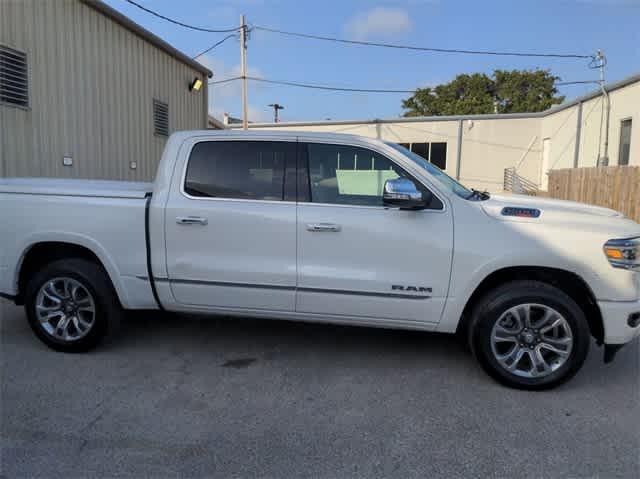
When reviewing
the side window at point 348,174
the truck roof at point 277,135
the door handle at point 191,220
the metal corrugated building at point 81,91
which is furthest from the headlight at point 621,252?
the metal corrugated building at point 81,91

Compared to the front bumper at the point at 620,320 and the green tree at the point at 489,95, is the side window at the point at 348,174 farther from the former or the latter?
the green tree at the point at 489,95

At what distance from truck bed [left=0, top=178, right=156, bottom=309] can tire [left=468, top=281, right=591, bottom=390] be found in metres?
2.73

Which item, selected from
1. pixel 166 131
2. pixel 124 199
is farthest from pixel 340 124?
pixel 124 199

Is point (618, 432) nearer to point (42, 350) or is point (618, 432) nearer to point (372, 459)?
point (372, 459)

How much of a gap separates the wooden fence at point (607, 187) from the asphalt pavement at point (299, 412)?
27.3ft

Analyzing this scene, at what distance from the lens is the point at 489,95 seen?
143ft

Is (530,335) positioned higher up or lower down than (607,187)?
lower down

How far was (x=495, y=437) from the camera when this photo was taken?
2883 millimetres

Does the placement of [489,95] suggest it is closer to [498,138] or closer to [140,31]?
[498,138]

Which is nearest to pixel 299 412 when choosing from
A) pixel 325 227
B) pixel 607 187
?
pixel 325 227

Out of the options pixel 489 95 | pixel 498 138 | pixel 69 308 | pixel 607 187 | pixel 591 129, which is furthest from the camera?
pixel 489 95

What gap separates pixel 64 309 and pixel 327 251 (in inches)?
93.1

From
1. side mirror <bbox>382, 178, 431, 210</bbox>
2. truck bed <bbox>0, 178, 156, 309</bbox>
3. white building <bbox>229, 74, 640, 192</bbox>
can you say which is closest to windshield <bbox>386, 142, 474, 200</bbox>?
side mirror <bbox>382, 178, 431, 210</bbox>

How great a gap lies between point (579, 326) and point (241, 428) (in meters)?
2.45
